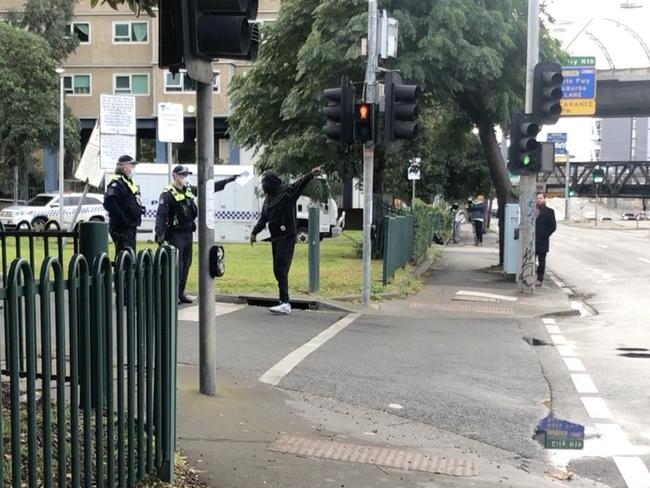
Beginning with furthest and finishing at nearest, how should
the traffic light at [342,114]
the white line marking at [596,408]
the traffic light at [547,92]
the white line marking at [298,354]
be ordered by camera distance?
the traffic light at [547,92]
the traffic light at [342,114]
the white line marking at [298,354]
the white line marking at [596,408]

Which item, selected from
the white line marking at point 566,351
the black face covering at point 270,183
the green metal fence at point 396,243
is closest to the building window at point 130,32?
the green metal fence at point 396,243

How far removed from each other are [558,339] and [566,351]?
36.1 inches

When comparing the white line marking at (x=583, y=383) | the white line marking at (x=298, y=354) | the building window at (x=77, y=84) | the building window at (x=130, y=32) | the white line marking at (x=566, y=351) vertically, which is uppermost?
the building window at (x=130, y=32)

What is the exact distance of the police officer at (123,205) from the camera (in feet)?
33.3

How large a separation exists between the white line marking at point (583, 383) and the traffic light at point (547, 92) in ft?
23.8

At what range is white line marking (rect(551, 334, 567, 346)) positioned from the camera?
31.3 ft

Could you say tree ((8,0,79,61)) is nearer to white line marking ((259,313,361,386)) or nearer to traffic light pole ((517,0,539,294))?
traffic light pole ((517,0,539,294))

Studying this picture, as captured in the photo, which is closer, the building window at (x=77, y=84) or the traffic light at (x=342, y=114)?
the traffic light at (x=342, y=114)

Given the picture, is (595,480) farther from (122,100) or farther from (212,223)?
(122,100)

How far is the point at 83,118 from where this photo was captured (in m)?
42.9

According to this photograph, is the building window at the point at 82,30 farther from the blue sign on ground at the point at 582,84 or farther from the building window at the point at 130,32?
the blue sign on ground at the point at 582,84

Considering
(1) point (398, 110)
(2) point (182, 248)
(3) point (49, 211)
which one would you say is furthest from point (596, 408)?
(3) point (49, 211)

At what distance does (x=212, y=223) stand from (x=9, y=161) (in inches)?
1368

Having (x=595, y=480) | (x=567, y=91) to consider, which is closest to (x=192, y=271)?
(x=595, y=480)
